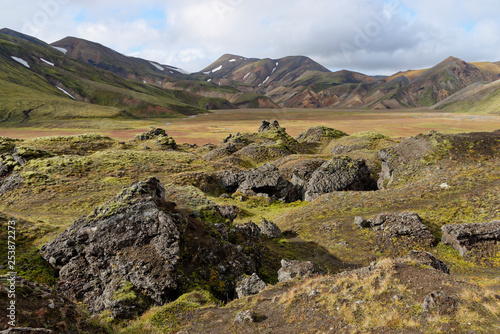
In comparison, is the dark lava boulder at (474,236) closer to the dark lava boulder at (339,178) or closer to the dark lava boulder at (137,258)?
the dark lava boulder at (137,258)

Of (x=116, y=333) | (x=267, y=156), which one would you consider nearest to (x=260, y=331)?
(x=116, y=333)

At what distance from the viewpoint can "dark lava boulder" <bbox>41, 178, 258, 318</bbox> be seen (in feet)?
48.5

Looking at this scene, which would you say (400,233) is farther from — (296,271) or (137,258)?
(137,258)

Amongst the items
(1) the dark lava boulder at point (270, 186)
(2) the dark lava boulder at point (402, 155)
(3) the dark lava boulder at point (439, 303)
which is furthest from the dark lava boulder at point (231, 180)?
(3) the dark lava boulder at point (439, 303)

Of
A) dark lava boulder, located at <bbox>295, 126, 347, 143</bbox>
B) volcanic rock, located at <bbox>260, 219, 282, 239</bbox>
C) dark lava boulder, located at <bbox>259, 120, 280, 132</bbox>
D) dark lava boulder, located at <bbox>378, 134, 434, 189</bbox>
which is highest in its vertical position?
dark lava boulder, located at <bbox>259, 120, 280, 132</bbox>

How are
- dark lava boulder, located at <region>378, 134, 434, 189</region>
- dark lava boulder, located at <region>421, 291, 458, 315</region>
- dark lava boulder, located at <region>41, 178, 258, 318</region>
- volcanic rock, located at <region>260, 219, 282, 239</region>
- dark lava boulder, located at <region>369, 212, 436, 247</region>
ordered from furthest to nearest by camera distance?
dark lava boulder, located at <region>378, 134, 434, 189</region> → volcanic rock, located at <region>260, 219, 282, 239</region> → dark lava boulder, located at <region>369, 212, 436, 247</region> → dark lava boulder, located at <region>41, 178, 258, 318</region> → dark lava boulder, located at <region>421, 291, 458, 315</region>

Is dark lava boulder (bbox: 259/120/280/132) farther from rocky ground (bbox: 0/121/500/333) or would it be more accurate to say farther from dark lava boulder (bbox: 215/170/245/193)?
dark lava boulder (bbox: 215/170/245/193)

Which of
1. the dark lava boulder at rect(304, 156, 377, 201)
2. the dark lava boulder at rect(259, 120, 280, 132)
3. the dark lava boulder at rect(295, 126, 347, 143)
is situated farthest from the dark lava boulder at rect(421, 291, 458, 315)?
the dark lava boulder at rect(259, 120, 280, 132)

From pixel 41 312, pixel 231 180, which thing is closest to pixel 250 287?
pixel 41 312

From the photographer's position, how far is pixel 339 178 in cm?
3953

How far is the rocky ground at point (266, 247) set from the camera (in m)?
11.0

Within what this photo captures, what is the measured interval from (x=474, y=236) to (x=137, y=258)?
81.9 feet

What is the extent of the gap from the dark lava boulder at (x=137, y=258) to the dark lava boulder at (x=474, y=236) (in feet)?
54.1

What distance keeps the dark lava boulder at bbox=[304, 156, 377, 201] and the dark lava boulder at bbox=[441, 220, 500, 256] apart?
58.6 feet
